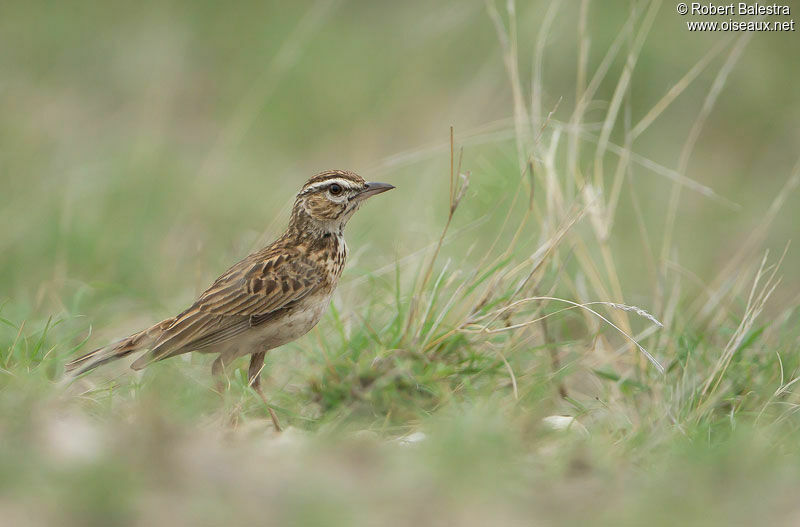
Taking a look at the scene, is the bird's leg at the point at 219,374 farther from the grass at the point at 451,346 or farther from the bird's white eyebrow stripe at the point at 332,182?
the bird's white eyebrow stripe at the point at 332,182

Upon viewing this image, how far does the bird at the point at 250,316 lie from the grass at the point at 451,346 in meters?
0.18

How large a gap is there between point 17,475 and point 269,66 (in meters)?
9.74

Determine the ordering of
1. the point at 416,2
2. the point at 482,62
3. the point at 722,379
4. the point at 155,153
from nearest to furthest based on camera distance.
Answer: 1. the point at 722,379
2. the point at 155,153
3. the point at 482,62
4. the point at 416,2

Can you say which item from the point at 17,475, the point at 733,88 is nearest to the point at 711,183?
the point at 733,88

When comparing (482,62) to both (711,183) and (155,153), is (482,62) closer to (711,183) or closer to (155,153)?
(711,183)

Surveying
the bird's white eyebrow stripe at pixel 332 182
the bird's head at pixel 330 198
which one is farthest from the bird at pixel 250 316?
the bird's white eyebrow stripe at pixel 332 182

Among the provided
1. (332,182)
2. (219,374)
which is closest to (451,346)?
(332,182)

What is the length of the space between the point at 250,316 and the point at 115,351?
0.70 m

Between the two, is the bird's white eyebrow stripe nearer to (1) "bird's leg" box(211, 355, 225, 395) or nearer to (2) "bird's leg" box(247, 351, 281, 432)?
(2) "bird's leg" box(247, 351, 281, 432)

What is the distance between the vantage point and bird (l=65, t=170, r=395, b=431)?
539 centimetres

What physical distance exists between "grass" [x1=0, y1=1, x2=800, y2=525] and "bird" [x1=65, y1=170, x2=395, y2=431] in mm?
179

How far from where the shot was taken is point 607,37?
10.9m

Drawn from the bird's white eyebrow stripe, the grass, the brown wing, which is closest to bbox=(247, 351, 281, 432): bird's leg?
the grass

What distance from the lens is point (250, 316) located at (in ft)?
17.8
